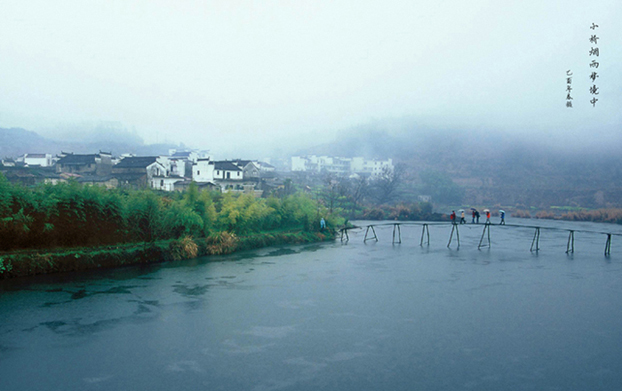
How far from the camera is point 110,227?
15383 mm

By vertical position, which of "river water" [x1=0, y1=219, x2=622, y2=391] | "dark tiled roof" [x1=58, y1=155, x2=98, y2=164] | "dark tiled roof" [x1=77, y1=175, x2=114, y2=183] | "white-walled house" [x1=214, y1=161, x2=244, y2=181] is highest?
"dark tiled roof" [x1=58, y1=155, x2=98, y2=164]

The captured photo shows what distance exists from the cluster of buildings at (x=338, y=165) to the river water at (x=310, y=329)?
201 feet

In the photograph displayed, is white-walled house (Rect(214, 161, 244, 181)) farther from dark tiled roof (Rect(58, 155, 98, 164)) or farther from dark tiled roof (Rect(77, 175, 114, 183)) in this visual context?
dark tiled roof (Rect(58, 155, 98, 164))

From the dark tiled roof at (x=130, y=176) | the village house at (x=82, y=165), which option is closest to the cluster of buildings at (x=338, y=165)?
the village house at (x=82, y=165)

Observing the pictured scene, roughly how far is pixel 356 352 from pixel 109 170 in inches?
1168

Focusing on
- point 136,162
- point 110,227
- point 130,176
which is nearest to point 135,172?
point 130,176

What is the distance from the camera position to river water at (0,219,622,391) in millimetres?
6965

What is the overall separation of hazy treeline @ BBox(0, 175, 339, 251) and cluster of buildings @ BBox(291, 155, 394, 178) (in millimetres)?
56059

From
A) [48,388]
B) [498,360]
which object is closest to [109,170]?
[48,388]

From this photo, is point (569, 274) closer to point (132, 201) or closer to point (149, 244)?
point (149, 244)

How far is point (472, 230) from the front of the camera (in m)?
33.3

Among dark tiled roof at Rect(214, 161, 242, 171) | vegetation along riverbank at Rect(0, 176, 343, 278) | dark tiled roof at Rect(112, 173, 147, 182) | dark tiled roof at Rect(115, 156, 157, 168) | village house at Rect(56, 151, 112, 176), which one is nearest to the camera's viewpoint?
vegetation along riverbank at Rect(0, 176, 343, 278)

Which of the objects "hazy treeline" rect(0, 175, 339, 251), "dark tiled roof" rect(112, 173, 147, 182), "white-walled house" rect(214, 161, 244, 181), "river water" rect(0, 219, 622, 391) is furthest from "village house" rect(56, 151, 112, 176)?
"river water" rect(0, 219, 622, 391)

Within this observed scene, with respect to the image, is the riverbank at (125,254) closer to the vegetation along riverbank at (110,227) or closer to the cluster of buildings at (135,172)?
the vegetation along riverbank at (110,227)
